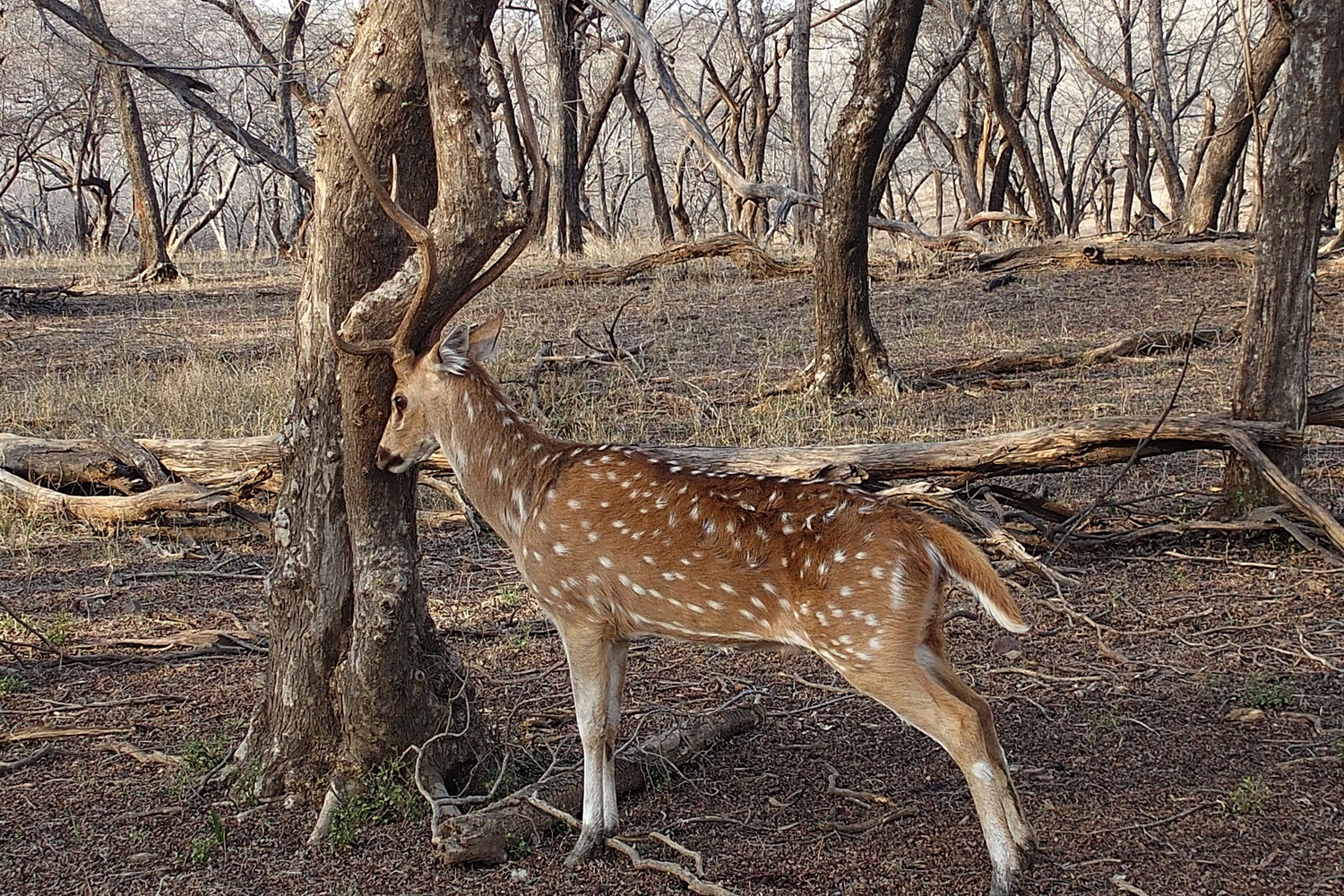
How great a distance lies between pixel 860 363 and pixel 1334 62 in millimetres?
4159

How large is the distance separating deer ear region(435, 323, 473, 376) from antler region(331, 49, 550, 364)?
0.18 metres

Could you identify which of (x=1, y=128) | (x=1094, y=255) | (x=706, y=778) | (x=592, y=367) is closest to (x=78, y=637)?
(x=706, y=778)

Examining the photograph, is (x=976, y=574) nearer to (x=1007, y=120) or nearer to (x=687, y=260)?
(x=687, y=260)

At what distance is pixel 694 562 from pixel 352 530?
1.19m

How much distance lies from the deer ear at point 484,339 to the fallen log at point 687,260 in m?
11.1

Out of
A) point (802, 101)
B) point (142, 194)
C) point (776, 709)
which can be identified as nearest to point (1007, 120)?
point (802, 101)

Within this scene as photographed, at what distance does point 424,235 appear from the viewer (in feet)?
12.7

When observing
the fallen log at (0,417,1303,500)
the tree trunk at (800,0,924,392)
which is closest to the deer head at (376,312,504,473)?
the fallen log at (0,417,1303,500)

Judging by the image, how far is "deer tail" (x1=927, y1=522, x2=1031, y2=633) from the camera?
3.74 metres

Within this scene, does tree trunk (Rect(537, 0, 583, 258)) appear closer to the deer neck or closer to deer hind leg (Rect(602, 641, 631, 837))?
the deer neck

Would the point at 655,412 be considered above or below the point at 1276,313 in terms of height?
below

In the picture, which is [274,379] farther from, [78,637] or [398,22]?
[398,22]

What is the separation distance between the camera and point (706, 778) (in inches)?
184

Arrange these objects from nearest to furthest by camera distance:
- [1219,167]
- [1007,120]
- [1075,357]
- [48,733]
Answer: [48,733], [1075,357], [1219,167], [1007,120]
